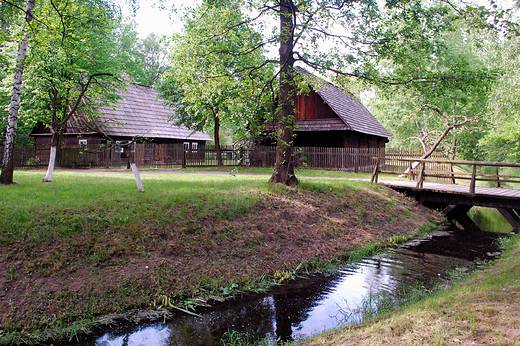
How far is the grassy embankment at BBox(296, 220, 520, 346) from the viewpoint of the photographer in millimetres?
3988

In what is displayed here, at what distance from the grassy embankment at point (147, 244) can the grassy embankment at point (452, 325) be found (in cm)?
322

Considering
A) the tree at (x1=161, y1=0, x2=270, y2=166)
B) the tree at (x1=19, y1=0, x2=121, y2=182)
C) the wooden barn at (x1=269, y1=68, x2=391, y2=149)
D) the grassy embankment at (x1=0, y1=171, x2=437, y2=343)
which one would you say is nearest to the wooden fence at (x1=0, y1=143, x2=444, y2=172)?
the wooden barn at (x1=269, y1=68, x2=391, y2=149)

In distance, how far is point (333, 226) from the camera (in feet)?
36.7

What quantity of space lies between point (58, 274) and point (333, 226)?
24.2ft

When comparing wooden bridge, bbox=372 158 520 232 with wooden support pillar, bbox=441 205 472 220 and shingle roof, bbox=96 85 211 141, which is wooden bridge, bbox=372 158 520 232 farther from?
shingle roof, bbox=96 85 211 141

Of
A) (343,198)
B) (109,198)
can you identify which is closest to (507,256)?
(343,198)

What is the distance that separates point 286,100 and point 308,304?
6922mm

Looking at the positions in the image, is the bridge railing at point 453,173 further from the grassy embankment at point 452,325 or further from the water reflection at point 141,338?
the water reflection at point 141,338

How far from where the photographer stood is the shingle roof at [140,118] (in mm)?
28295

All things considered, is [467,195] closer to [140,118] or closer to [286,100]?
[286,100]

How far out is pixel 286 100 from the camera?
1192 centimetres

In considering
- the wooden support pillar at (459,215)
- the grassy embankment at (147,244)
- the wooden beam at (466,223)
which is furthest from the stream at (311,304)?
the wooden support pillar at (459,215)

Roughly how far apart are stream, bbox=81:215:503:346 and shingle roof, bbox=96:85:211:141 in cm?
2095

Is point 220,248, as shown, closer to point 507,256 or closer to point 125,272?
point 125,272
